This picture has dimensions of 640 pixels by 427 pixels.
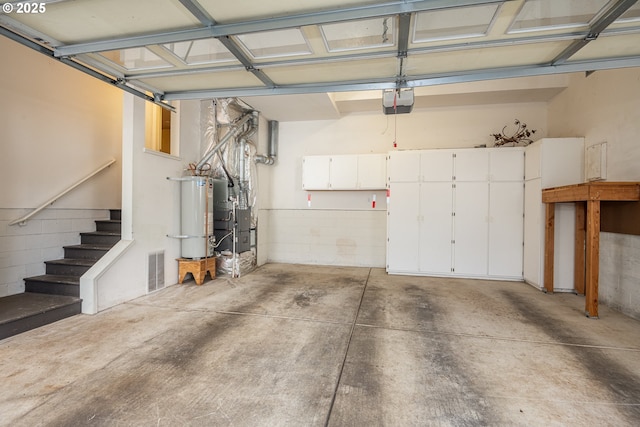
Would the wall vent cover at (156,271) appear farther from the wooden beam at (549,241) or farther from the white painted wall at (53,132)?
the wooden beam at (549,241)

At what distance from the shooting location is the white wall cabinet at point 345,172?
5973 millimetres

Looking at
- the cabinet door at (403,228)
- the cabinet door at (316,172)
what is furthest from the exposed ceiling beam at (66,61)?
the cabinet door at (403,228)

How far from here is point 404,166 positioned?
5570 mm

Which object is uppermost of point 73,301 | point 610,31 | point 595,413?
point 610,31

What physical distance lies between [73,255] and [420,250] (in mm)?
5504

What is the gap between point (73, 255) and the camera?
13.0 feet

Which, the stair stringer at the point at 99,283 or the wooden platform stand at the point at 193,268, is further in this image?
the wooden platform stand at the point at 193,268

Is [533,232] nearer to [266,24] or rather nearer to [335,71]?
[335,71]

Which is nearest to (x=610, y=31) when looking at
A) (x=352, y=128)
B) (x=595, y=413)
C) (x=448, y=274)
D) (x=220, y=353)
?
(x=595, y=413)

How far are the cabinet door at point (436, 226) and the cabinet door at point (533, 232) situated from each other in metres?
1.20

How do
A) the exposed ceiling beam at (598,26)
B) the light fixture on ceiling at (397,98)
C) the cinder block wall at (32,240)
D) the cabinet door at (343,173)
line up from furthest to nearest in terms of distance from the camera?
the cabinet door at (343,173) → the cinder block wall at (32,240) → the light fixture on ceiling at (397,98) → the exposed ceiling beam at (598,26)

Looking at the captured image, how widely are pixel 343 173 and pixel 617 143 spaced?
13.4 feet

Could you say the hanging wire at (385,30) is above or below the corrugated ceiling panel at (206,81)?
below

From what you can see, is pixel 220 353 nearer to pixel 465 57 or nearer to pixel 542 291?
pixel 465 57
